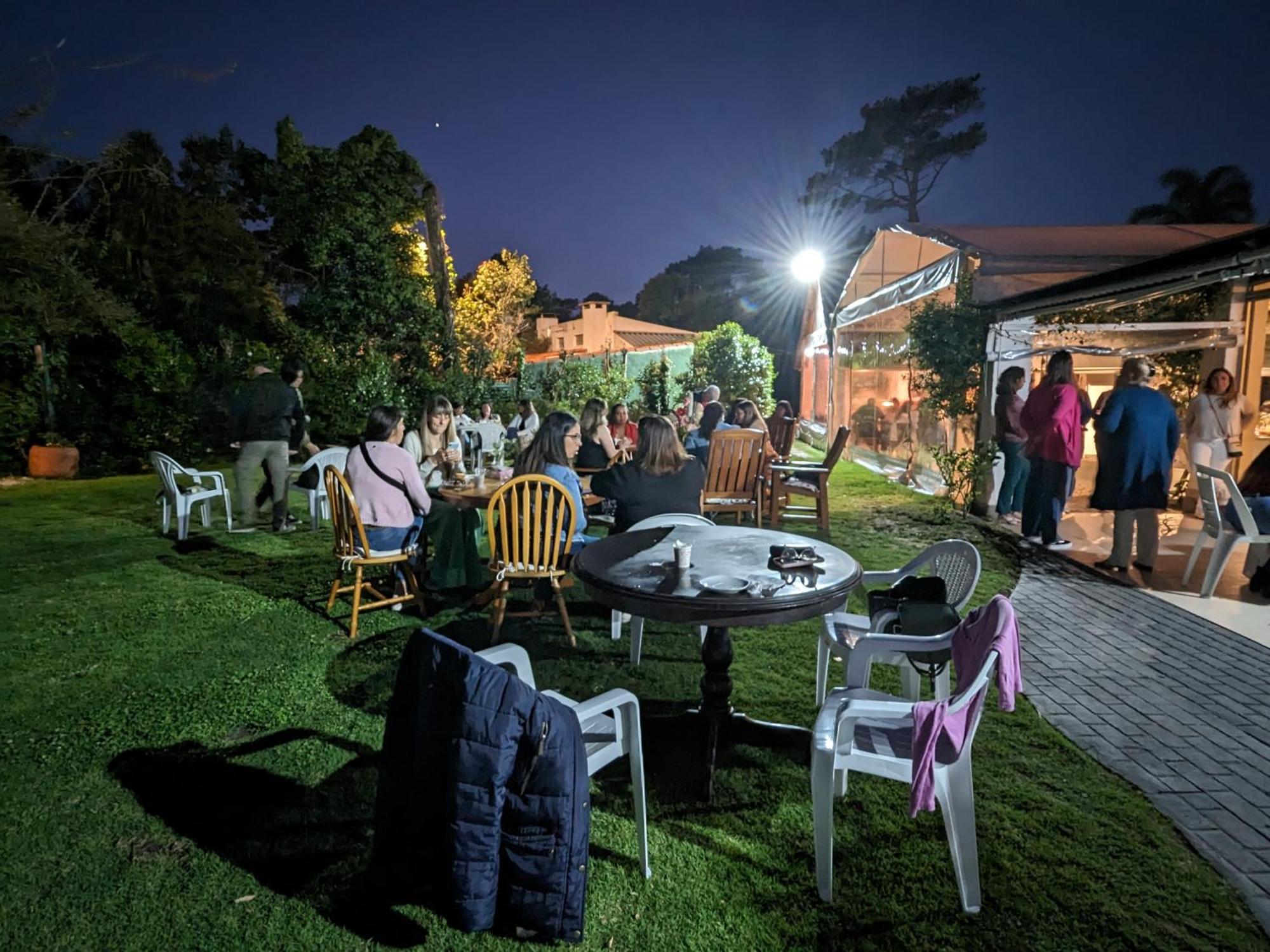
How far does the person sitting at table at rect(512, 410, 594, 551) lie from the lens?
4316 millimetres

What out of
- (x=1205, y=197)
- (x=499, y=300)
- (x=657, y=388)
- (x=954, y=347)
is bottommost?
(x=657, y=388)

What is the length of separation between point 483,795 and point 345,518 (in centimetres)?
307

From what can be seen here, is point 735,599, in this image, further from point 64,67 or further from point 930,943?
point 64,67

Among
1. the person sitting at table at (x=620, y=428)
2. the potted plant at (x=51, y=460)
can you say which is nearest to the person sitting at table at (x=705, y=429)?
the person sitting at table at (x=620, y=428)

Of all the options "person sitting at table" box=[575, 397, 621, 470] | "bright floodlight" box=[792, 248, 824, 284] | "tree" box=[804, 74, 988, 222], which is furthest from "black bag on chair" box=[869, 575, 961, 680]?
"tree" box=[804, 74, 988, 222]

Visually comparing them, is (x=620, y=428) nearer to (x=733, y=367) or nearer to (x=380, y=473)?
(x=380, y=473)

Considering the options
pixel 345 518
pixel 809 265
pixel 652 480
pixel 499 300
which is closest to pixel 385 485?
pixel 345 518

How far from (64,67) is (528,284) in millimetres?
21287

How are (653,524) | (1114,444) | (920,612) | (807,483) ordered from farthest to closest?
(807,483)
(1114,444)
(653,524)
(920,612)

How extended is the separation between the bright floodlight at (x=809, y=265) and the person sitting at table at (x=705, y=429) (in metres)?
8.48

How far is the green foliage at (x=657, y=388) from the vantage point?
47.8 feet

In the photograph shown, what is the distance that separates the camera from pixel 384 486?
4414 millimetres

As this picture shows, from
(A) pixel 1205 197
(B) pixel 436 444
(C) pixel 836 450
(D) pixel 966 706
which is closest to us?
(D) pixel 966 706

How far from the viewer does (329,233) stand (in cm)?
1431
